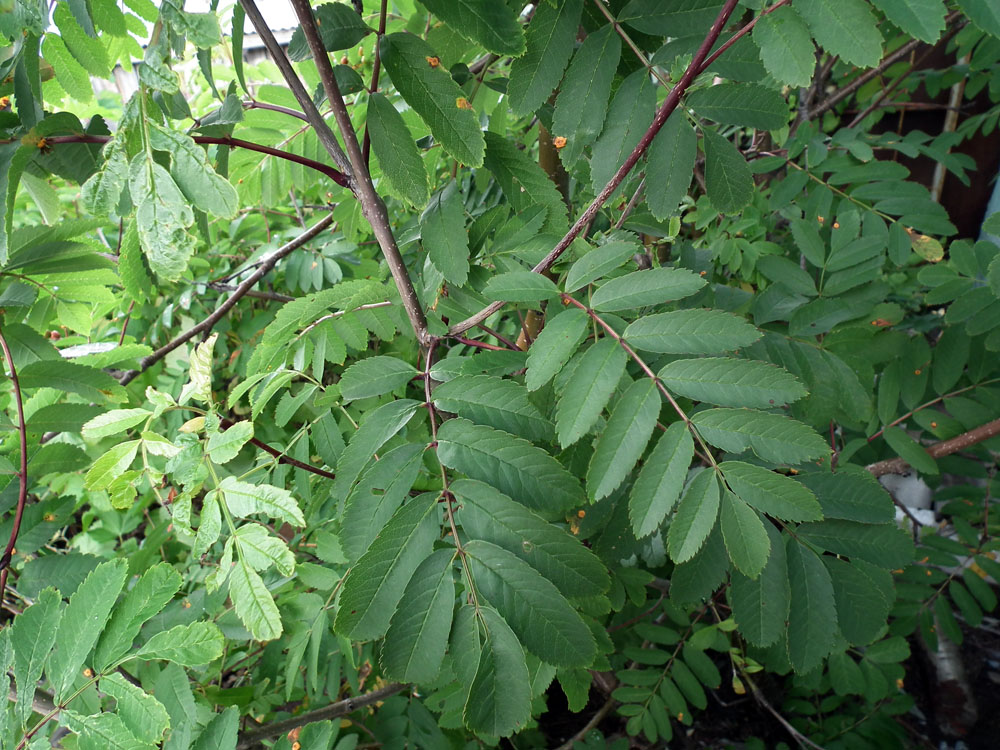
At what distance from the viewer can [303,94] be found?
2.83ft

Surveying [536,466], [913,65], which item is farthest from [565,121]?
[913,65]

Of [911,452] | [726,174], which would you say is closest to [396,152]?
[726,174]

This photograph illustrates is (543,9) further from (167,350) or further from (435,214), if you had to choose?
(167,350)

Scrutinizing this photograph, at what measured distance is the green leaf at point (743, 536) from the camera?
30.9 inches

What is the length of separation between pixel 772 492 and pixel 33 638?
1094 millimetres

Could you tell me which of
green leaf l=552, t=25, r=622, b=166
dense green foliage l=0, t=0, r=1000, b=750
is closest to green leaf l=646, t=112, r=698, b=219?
dense green foliage l=0, t=0, r=1000, b=750

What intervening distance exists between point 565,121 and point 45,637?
3.71 ft

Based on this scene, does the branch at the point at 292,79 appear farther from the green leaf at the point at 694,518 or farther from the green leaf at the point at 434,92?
the green leaf at the point at 694,518

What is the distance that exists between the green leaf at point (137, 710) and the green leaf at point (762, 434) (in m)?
0.84

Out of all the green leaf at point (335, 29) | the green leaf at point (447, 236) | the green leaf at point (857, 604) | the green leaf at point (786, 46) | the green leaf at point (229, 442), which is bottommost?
the green leaf at point (857, 604)

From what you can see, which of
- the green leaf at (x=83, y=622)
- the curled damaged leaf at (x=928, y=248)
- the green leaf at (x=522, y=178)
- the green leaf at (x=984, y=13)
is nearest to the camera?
the green leaf at (x=984, y=13)

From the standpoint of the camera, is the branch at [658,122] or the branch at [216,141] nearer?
the branch at [658,122]

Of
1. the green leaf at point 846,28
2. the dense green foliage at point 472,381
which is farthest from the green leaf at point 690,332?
the green leaf at point 846,28

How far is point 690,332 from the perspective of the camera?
83 cm
